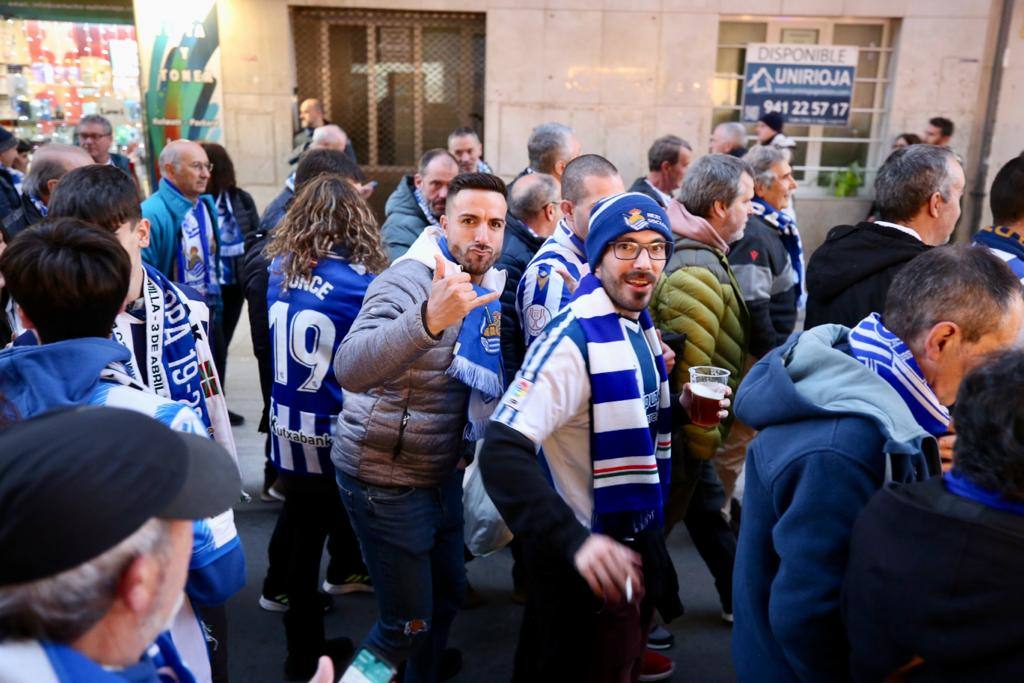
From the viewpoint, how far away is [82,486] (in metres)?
1.08

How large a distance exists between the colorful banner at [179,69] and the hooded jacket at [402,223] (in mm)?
5417

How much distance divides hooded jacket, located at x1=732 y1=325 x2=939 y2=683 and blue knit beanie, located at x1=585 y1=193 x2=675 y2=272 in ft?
2.27

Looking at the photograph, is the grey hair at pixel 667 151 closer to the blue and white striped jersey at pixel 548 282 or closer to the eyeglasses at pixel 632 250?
the blue and white striped jersey at pixel 548 282

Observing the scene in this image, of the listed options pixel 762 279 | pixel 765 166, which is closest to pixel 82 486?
pixel 762 279

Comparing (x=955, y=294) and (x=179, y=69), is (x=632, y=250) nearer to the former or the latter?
(x=955, y=294)

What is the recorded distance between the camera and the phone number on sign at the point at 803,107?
10359mm

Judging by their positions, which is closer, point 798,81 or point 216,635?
point 216,635

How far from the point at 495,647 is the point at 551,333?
1.93 m

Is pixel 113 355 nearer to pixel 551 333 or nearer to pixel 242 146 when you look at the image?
pixel 551 333

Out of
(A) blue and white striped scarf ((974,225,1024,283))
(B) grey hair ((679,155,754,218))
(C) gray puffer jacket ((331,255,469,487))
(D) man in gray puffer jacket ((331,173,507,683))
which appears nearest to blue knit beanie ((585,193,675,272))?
(D) man in gray puffer jacket ((331,173,507,683))

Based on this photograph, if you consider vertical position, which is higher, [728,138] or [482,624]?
[728,138]

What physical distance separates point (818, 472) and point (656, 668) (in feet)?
6.95

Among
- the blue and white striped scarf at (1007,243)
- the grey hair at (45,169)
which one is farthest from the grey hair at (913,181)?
the grey hair at (45,169)

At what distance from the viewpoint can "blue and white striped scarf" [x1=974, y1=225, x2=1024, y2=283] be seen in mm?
3334
